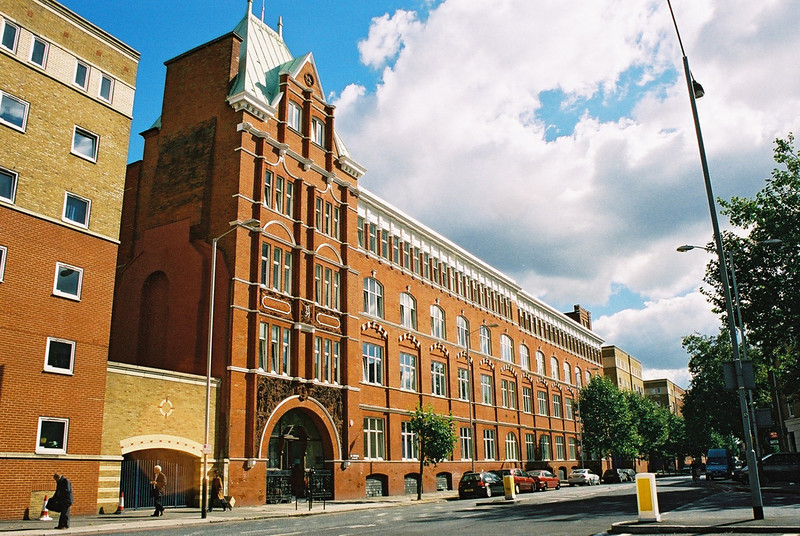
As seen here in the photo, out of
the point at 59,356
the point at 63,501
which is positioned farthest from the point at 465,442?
the point at 63,501

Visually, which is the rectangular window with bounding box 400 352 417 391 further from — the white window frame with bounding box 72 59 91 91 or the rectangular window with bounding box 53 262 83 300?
the white window frame with bounding box 72 59 91 91

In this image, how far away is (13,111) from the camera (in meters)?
22.9

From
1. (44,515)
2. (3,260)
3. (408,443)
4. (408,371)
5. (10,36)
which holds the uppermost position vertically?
(10,36)

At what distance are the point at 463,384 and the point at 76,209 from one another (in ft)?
113

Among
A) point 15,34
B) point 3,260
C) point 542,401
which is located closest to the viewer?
point 3,260

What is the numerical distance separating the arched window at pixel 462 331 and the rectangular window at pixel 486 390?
3696mm

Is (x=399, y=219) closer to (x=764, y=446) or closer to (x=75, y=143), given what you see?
(x=75, y=143)

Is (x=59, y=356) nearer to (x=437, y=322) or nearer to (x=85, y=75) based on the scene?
(x=85, y=75)

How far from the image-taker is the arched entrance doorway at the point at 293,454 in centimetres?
3175

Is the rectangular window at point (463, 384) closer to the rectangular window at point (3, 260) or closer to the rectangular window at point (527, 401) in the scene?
the rectangular window at point (527, 401)

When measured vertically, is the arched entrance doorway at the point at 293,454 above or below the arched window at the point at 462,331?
below

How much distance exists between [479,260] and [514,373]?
1116 cm

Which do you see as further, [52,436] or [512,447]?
[512,447]

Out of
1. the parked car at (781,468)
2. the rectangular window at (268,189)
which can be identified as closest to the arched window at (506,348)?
the parked car at (781,468)
